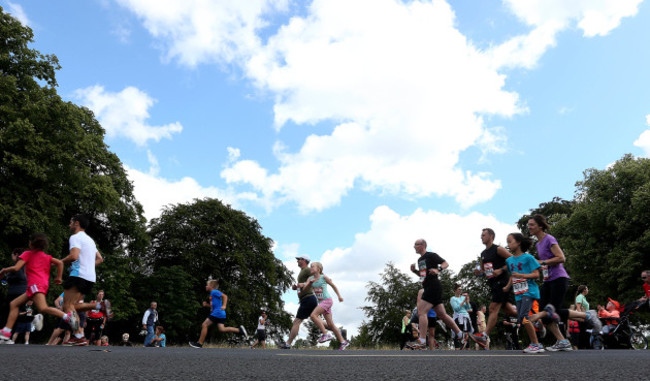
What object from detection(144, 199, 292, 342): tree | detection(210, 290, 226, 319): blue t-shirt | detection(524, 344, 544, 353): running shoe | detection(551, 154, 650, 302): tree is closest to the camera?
detection(524, 344, 544, 353): running shoe

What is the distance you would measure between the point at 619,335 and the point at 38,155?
838 inches

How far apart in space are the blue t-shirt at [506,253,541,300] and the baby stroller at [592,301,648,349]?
318 inches

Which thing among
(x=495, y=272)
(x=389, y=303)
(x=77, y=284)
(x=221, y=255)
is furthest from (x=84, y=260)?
(x=389, y=303)

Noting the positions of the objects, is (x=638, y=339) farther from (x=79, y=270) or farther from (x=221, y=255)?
(x=221, y=255)

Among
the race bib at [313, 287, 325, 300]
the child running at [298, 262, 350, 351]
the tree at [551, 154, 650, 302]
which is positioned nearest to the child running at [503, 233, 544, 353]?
the child running at [298, 262, 350, 351]

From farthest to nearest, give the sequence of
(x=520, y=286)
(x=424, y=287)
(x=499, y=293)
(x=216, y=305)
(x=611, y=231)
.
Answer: (x=611, y=231)
(x=216, y=305)
(x=424, y=287)
(x=499, y=293)
(x=520, y=286)

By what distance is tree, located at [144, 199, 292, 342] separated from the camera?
127ft

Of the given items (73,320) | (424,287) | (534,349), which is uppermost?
(424,287)

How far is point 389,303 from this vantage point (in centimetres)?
4931

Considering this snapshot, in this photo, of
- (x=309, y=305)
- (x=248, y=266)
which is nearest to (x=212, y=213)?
(x=248, y=266)

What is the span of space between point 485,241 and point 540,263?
2.10 m

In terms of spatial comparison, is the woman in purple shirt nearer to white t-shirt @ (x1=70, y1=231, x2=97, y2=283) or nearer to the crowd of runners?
the crowd of runners

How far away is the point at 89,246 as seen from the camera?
888 cm

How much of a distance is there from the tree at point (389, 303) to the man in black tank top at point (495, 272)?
3638 centimetres
